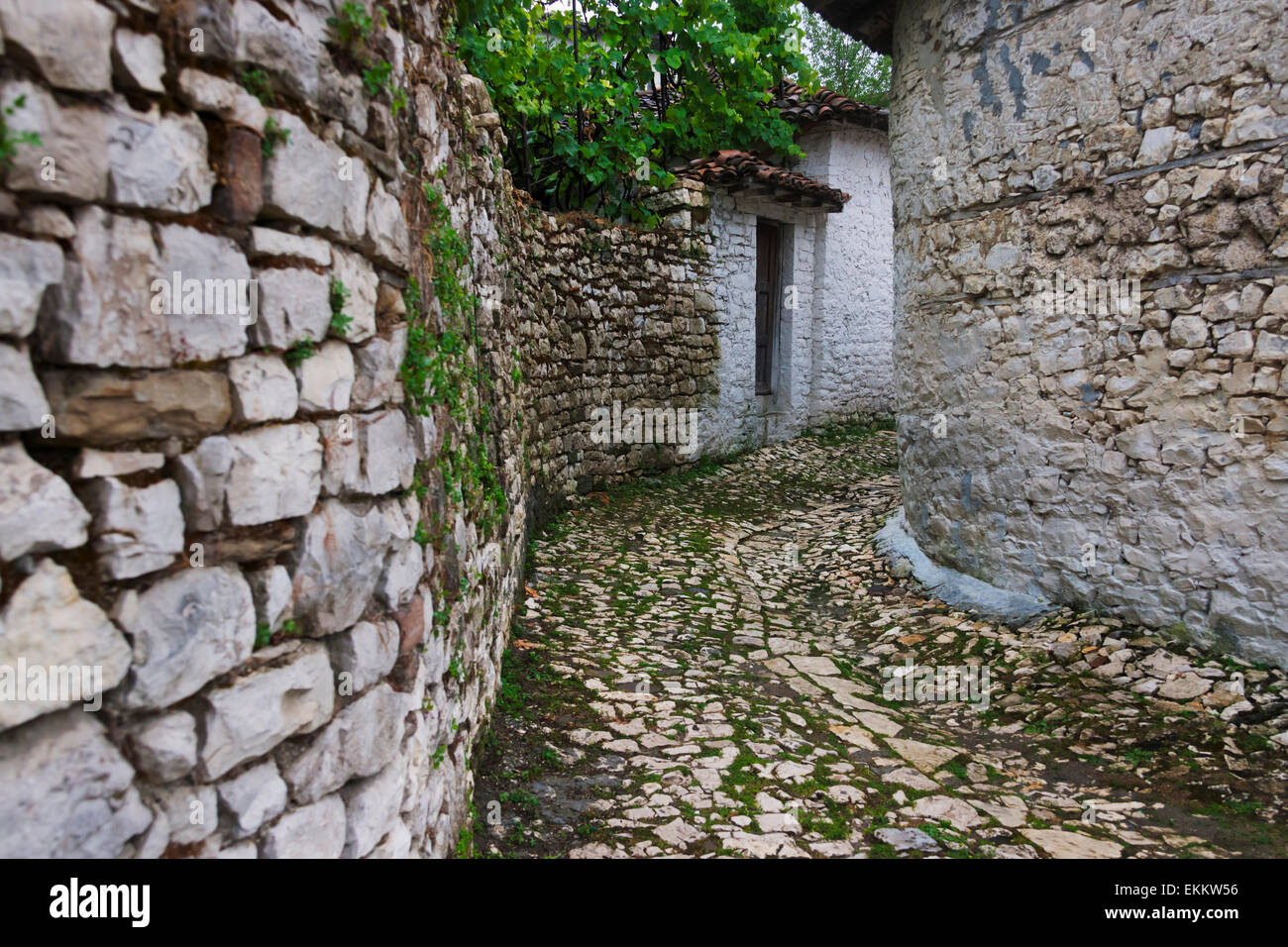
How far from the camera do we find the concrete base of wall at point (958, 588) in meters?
4.49

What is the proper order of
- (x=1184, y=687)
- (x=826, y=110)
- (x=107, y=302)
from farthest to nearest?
1. (x=826, y=110)
2. (x=1184, y=687)
3. (x=107, y=302)

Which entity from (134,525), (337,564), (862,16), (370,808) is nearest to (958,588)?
(862,16)

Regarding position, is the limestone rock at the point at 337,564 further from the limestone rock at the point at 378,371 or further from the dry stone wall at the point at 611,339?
the dry stone wall at the point at 611,339

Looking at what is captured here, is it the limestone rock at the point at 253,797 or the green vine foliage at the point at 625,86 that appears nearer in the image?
the limestone rock at the point at 253,797

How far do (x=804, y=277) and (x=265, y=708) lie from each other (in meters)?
10.1

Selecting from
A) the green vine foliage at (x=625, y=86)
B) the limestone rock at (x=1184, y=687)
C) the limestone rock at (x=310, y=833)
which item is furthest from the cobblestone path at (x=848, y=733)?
the green vine foliage at (x=625, y=86)

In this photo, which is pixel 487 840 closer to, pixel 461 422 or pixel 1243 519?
pixel 461 422

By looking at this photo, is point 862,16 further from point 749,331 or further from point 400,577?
point 400,577

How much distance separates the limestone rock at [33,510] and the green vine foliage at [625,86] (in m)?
5.02

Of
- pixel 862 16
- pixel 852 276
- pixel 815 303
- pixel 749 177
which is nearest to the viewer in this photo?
pixel 862 16

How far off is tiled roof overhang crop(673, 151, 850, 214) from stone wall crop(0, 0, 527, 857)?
24.1ft

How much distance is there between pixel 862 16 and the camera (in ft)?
17.8

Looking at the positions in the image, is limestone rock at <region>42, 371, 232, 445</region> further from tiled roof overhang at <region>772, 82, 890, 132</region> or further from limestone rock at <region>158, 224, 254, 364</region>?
tiled roof overhang at <region>772, 82, 890, 132</region>

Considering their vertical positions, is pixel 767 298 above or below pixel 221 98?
above
